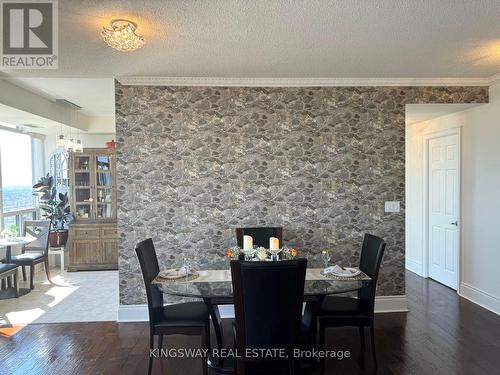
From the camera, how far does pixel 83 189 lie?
21.8 ft

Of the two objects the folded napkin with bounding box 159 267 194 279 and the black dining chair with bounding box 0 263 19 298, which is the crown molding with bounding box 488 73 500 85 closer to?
the folded napkin with bounding box 159 267 194 279

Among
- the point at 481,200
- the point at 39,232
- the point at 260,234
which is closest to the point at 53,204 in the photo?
the point at 39,232

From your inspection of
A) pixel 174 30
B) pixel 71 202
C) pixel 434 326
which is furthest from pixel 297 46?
pixel 71 202

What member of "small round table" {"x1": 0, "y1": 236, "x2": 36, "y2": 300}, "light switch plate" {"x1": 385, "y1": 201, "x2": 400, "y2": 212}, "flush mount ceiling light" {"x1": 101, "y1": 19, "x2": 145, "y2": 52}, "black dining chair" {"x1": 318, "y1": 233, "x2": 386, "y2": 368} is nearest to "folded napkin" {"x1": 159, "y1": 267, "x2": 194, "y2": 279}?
"black dining chair" {"x1": 318, "y1": 233, "x2": 386, "y2": 368}

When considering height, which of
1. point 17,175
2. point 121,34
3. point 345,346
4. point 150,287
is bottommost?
point 345,346

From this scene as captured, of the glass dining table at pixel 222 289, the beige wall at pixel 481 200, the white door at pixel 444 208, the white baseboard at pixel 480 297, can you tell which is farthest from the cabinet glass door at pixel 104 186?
the white baseboard at pixel 480 297

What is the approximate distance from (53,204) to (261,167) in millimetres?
4195

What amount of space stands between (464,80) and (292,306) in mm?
3498

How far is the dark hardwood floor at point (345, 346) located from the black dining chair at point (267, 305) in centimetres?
84

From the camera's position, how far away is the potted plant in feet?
20.7

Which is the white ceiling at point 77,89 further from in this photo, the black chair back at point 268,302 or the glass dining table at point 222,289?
the black chair back at point 268,302

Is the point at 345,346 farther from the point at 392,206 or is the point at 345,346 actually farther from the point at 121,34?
the point at 121,34

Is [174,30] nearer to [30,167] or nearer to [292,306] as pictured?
[292,306]

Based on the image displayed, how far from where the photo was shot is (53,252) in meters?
6.27
